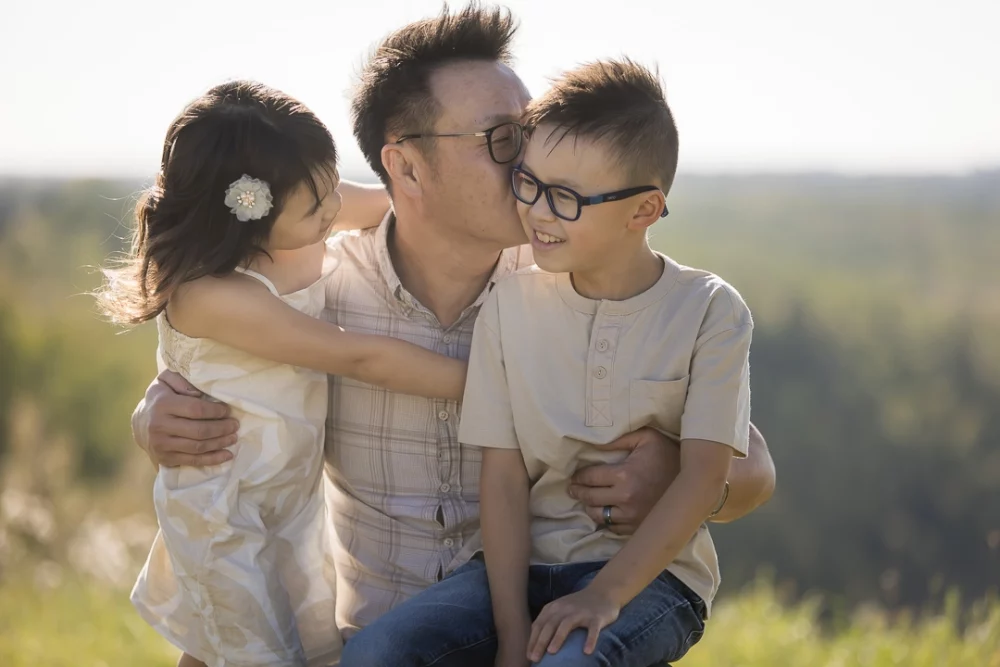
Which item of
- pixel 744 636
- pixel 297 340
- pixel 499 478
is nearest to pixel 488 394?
pixel 499 478

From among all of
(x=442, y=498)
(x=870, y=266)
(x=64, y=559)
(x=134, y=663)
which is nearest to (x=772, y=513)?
(x=870, y=266)

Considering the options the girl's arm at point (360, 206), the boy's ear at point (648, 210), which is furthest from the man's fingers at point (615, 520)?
the girl's arm at point (360, 206)

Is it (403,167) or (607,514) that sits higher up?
(403,167)

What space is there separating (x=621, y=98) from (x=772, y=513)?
12.4 metres

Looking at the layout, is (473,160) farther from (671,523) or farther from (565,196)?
(671,523)

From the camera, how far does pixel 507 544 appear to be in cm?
246

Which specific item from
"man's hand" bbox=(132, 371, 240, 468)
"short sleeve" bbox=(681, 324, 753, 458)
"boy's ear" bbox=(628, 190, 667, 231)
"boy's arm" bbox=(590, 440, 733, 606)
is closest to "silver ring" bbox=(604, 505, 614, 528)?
"boy's arm" bbox=(590, 440, 733, 606)

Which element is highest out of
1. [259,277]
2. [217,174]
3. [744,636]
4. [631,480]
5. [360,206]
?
[217,174]

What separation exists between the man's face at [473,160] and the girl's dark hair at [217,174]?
413 mm

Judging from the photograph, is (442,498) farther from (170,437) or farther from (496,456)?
(170,437)

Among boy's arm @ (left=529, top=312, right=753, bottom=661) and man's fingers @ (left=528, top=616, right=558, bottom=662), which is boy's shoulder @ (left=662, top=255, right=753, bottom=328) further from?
man's fingers @ (left=528, top=616, right=558, bottom=662)

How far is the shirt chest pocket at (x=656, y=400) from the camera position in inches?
94.3

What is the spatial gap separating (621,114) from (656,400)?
25.1 inches

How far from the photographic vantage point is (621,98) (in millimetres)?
2334
